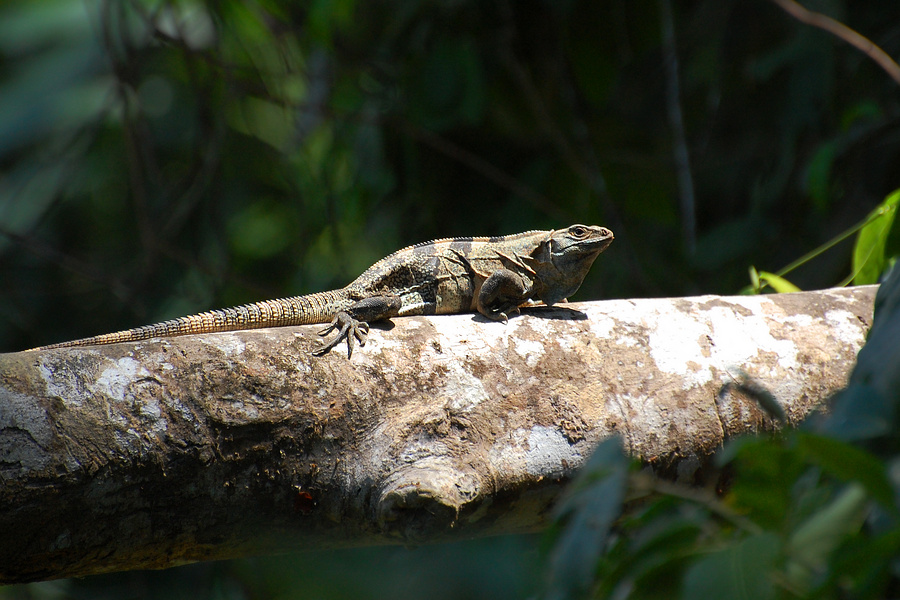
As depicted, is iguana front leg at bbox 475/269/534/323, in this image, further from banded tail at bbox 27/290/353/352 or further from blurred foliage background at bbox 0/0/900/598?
blurred foliage background at bbox 0/0/900/598

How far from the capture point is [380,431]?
2.65 meters

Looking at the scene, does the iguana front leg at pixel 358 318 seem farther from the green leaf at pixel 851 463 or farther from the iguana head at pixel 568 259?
the green leaf at pixel 851 463

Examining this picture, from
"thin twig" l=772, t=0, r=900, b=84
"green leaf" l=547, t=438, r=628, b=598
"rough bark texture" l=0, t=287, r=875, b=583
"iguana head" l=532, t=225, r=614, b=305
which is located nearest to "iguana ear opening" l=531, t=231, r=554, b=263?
"iguana head" l=532, t=225, r=614, b=305

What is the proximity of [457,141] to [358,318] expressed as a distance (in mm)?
3459

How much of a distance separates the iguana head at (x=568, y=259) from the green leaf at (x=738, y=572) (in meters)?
3.22

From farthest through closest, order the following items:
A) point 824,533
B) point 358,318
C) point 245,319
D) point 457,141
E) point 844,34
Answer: point 457,141
point 844,34
point 358,318
point 245,319
point 824,533

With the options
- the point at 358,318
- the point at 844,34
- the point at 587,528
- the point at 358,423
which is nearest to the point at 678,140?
the point at 844,34

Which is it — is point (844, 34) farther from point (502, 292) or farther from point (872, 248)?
point (502, 292)

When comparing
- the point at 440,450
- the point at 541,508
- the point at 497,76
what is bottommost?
the point at 541,508

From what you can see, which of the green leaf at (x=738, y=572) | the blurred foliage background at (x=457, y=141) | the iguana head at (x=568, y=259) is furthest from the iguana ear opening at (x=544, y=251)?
the green leaf at (x=738, y=572)

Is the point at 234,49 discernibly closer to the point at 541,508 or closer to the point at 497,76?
the point at 497,76

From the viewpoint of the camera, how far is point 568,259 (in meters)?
4.34

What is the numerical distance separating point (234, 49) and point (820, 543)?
25.7ft

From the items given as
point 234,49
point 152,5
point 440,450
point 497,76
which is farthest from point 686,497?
point 152,5
